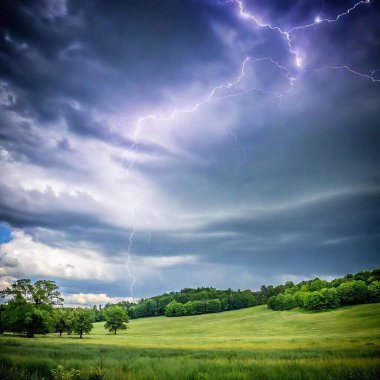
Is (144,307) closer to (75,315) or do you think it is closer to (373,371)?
(75,315)

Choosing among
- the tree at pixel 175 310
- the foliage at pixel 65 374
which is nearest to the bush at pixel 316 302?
the tree at pixel 175 310

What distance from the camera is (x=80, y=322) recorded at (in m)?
70.6

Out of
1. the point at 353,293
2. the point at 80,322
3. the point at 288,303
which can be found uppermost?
the point at 353,293

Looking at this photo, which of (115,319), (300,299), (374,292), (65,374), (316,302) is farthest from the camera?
(300,299)

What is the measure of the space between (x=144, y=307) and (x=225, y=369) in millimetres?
→ 156038

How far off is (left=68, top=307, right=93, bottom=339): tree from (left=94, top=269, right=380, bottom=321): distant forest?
2789 inches

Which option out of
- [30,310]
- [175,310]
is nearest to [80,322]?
[30,310]

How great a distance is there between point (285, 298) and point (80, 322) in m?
79.7

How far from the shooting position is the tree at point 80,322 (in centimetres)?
6994

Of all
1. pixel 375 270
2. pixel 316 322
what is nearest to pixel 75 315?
pixel 316 322

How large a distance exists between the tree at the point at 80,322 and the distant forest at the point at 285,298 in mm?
70849

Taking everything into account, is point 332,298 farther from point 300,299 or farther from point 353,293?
point 300,299

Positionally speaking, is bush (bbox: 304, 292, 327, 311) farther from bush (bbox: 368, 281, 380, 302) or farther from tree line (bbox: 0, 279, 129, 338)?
tree line (bbox: 0, 279, 129, 338)

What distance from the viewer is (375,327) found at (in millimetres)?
58219
